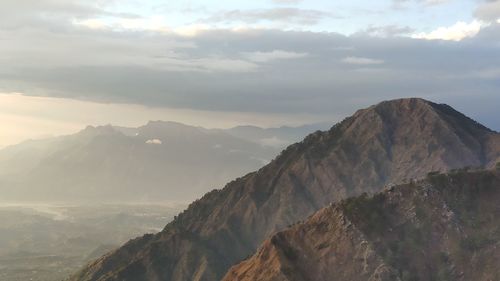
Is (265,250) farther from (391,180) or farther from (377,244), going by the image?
(391,180)

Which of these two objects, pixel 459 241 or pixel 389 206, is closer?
pixel 459 241

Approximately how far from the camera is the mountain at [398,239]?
84938 mm

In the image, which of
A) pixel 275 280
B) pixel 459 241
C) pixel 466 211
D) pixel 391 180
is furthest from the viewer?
pixel 391 180

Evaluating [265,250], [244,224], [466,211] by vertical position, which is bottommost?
[244,224]

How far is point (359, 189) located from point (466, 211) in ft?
326

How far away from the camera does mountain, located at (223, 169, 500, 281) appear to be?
84938 mm

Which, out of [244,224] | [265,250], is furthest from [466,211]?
[244,224]

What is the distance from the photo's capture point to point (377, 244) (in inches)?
3492

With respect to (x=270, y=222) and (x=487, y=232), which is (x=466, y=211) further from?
(x=270, y=222)

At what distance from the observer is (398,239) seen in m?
90.2

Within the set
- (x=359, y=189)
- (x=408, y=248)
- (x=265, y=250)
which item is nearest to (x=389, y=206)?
(x=408, y=248)

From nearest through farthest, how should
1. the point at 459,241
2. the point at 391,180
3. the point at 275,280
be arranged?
the point at 275,280, the point at 459,241, the point at 391,180

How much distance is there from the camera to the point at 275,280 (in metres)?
82.9

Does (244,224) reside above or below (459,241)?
below
